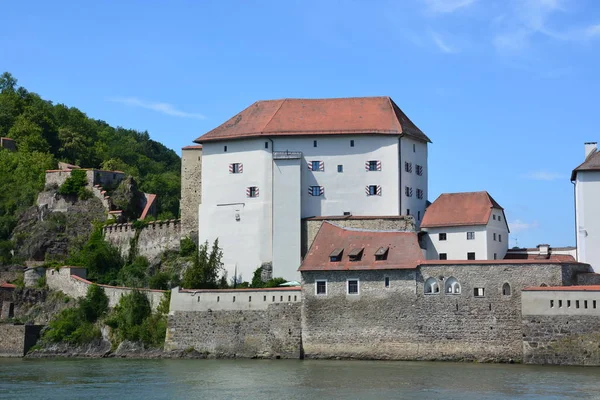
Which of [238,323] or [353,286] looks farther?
[238,323]

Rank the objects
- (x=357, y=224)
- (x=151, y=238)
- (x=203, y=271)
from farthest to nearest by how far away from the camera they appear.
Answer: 1. (x=151, y=238)
2. (x=357, y=224)
3. (x=203, y=271)

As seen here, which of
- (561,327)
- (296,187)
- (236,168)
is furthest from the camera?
(236,168)

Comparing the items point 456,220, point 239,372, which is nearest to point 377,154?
point 456,220

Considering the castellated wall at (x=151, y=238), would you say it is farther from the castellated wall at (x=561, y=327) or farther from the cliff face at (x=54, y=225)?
the castellated wall at (x=561, y=327)

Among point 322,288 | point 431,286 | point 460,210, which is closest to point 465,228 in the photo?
point 460,210

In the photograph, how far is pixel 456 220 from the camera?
60.9 m

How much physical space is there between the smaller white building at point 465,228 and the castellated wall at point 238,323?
31.2 ft

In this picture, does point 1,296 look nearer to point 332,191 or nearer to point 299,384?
point 332,191

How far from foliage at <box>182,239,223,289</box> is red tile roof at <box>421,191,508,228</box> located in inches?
459

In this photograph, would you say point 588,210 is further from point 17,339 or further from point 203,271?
point 17,339

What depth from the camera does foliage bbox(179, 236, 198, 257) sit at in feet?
220

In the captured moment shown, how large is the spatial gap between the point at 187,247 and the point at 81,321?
327 inches

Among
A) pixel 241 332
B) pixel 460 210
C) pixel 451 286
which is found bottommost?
pixel 241 332

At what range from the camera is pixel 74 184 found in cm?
7638
